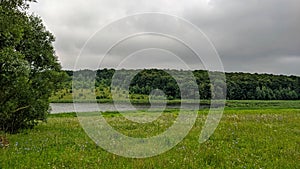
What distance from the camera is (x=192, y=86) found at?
17953 millimetres

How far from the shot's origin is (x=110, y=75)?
15336 millimetres

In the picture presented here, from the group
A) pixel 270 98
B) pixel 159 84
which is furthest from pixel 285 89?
pixel 159 84

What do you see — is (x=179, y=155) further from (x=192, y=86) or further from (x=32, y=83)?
(x=32, y=83)

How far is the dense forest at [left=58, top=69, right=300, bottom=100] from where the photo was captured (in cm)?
1491

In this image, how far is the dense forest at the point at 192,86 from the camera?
14.9 m

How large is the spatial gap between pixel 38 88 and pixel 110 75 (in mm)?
8749

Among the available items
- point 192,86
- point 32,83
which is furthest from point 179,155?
point 32,83

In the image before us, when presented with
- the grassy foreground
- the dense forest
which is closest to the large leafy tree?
the dense forest

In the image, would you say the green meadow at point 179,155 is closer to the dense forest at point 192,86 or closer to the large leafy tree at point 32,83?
the dense forest at point 192,86

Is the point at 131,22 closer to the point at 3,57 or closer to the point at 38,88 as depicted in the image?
the point at 3,57

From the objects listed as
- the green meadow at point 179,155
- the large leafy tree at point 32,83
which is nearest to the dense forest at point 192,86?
the large leafy tree at point 32,83

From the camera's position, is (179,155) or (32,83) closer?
(179,155)

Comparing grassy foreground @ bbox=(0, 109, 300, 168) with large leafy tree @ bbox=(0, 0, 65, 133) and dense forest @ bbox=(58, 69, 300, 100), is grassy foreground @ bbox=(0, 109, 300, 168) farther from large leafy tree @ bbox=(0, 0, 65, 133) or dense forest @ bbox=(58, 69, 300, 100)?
large leafy tree @ bbox=(0, 0, 65, 133)

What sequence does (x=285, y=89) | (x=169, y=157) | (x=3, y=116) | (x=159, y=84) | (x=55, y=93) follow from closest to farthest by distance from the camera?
(x=169, y=157) < (x=3, y=116) < (x=159, y=84) < (x=55, y=93) < (x=285, y=89)
